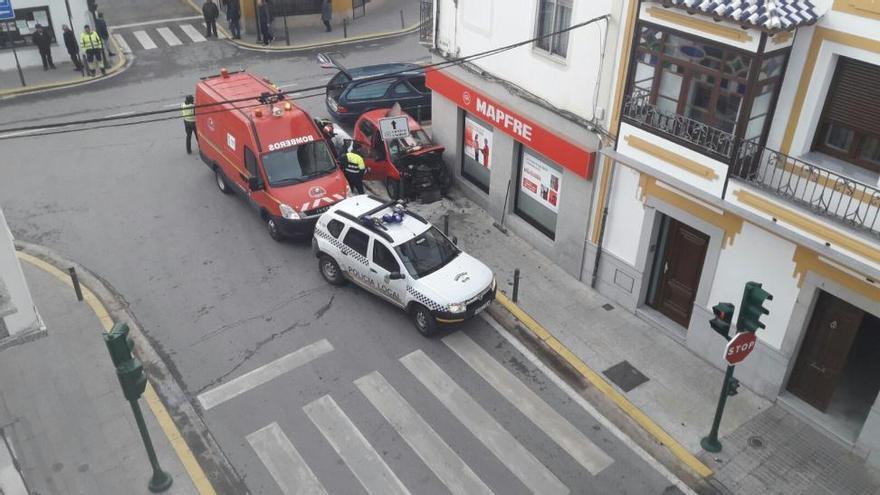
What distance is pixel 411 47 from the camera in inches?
1099

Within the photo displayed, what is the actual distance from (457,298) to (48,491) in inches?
274

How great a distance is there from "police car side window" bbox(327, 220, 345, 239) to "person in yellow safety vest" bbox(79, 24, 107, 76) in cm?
1490

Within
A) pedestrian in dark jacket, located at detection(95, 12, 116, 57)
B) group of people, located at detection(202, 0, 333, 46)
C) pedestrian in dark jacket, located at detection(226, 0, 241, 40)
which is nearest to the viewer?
pedestrian in dark jacket, located at detection(95, 12, 116, 57)

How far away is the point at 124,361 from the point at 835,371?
411 inches

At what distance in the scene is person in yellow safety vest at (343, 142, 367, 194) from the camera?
16.9 metres

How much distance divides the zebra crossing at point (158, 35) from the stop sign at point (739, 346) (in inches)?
965

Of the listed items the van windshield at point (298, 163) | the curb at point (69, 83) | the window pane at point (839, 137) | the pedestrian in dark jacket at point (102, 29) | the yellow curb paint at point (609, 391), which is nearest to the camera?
the window pane at point (839, 137)

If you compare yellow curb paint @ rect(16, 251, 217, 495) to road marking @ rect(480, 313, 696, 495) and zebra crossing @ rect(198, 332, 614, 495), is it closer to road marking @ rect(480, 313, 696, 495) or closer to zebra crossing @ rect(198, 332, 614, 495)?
zebra crossing @ rect(198, 332, 614, 495)

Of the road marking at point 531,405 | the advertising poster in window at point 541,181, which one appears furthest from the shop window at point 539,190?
the road marking at point 531,405

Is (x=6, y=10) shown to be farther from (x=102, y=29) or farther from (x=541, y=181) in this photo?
(x=541, y=181)

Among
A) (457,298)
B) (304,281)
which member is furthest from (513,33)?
(304,281)

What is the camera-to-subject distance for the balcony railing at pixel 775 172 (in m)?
9.78

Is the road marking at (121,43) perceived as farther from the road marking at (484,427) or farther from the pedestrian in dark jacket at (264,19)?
the road marking at (484,427)

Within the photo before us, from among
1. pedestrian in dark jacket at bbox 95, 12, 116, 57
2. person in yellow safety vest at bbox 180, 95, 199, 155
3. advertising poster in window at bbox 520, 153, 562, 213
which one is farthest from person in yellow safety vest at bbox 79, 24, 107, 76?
advertising poster in window at bbox 520, 153, 562, 213
